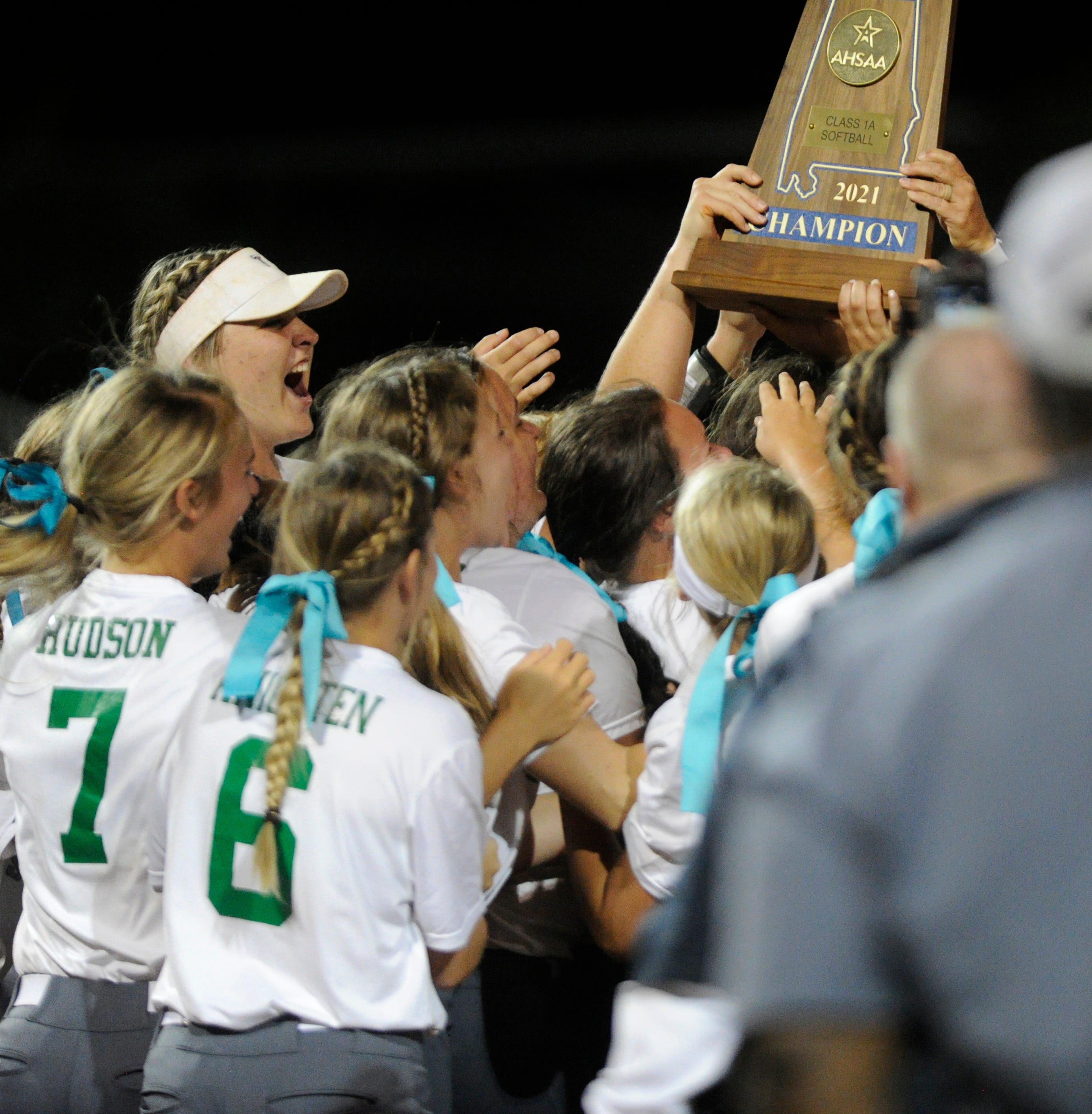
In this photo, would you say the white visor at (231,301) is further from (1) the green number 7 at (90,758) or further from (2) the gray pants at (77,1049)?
(2) the gray pants at (77,1049)

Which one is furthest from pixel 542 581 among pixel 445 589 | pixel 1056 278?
pixel 1056 278

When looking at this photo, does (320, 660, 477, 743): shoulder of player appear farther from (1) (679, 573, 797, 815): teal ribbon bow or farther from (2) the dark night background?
(2) the dark night background

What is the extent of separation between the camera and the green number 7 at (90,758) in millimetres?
1352

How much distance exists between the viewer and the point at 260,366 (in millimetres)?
2146

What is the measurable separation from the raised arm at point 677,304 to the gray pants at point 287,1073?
1.20 metres

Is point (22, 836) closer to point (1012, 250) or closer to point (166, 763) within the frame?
point (166, 763)

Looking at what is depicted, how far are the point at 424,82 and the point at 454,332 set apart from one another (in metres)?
0.70

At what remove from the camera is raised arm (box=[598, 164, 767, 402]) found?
209 centimetres

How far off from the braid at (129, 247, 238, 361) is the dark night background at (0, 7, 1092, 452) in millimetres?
1079

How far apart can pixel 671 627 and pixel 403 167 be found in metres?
2.17

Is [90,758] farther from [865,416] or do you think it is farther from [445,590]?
[865,416]

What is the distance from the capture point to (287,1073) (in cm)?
118

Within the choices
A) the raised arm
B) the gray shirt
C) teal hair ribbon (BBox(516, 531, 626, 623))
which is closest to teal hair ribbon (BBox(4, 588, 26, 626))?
teal hair ribbon (BBox(516, 531, 626, 623))

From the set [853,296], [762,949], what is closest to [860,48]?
[853,296]
